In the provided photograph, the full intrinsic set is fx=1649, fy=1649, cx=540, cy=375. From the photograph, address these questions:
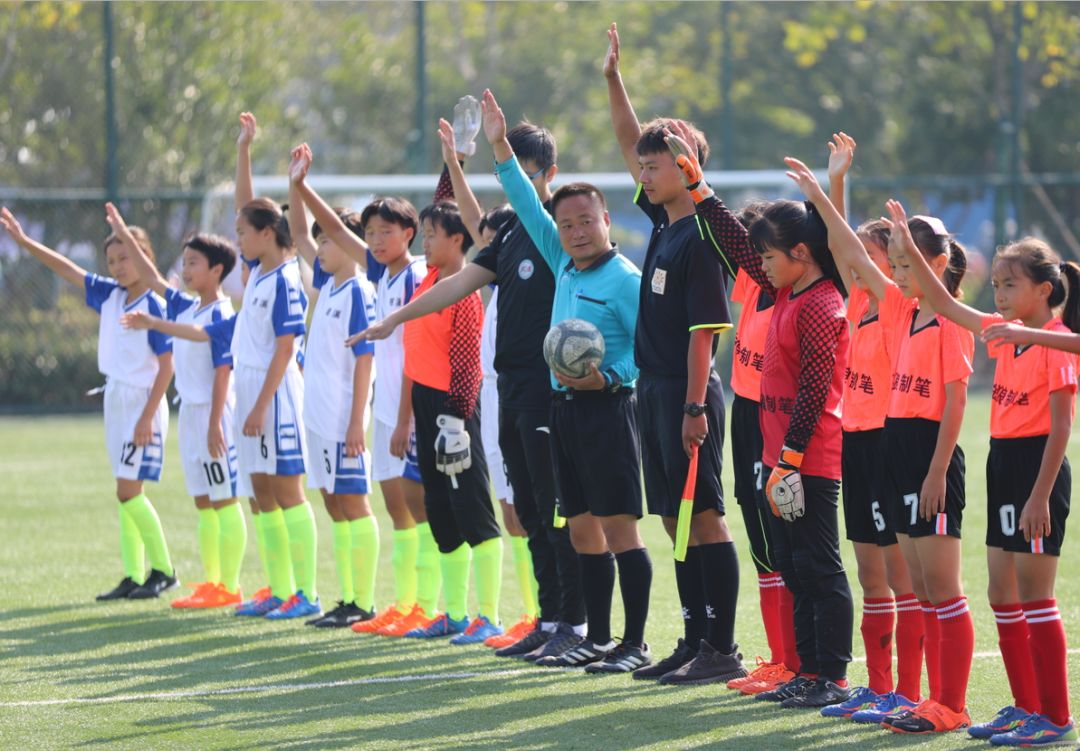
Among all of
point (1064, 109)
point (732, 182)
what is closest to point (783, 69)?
point (1064, 109)

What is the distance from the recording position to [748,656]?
23.0 ft

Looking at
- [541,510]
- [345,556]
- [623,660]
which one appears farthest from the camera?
[345,556]

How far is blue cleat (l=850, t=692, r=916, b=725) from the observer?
565 cm

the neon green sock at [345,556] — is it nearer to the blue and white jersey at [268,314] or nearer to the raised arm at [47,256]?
the blue and white jersey at [268,314]

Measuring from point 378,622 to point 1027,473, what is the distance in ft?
11.7

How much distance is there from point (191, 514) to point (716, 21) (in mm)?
26428

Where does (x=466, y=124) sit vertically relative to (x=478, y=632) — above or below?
above

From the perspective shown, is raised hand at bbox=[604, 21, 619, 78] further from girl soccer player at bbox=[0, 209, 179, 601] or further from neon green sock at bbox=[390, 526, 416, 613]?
girl soccer player at bbox=[0, 209, 179, 601]

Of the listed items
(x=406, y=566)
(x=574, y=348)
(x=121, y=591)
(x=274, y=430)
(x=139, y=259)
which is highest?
(x=139, y=259)

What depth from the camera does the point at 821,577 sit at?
591 cm

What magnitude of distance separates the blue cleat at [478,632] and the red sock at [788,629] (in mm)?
1678

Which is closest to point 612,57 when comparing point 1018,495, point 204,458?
point 1018,495

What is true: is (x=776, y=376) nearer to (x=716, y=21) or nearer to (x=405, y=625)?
(x=405, y=625)

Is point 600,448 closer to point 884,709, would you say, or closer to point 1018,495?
point 884,709
